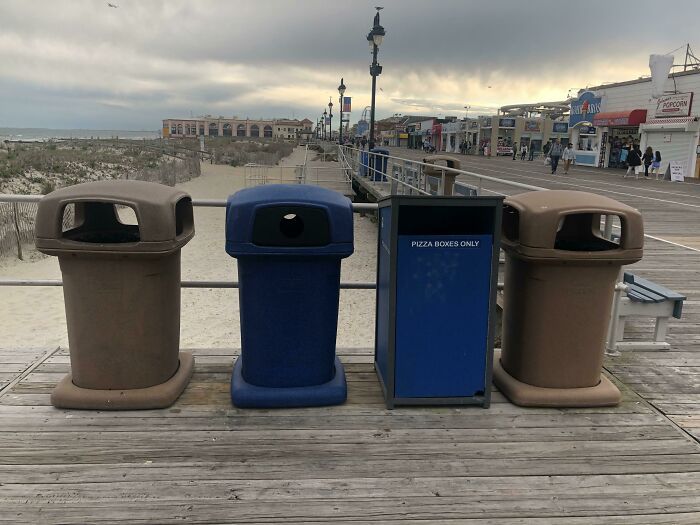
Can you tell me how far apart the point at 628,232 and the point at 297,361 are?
202 centimetres

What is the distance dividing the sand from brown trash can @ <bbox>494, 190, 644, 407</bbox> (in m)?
6.30

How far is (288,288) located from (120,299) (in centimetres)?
91

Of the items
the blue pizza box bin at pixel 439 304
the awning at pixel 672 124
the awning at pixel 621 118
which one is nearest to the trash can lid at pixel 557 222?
the blue pizza box bin at pixel 439 304

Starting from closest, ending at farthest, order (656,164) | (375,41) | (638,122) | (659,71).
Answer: (375,41) < (656,164) < (659,71) < (638,122)

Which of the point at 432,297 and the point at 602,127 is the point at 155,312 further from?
the point at 602,127

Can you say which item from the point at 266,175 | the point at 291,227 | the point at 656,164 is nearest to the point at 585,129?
the point at 656,164

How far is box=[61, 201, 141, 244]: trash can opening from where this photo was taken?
3.43 metres

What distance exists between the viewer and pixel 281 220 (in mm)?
3023

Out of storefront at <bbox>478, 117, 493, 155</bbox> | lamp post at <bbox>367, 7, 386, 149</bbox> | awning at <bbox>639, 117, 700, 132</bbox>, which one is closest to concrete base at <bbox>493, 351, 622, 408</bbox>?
lamp post at <bbox>367, 7, 386, 149</bbox>

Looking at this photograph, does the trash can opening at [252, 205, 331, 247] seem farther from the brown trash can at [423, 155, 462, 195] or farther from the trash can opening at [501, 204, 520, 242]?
the brown trash can at [423, 155, 462, 195]

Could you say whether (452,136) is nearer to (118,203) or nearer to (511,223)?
(511,223)

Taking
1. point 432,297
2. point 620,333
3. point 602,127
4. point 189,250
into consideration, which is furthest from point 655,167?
point 432,297

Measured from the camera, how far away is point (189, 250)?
59.8 ft

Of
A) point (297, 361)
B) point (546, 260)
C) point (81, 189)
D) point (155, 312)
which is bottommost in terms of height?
point (297, 361)
